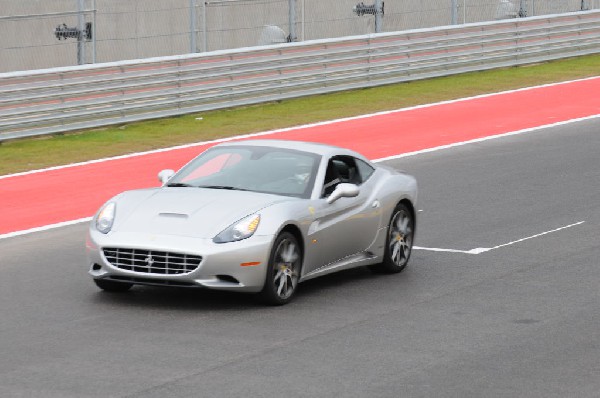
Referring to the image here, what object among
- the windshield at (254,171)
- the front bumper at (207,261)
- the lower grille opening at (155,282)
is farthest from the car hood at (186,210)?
the lower grille opening at (155,282)

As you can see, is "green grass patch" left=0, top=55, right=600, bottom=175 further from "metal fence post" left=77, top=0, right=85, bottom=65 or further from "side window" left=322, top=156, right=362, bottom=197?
"side window" left=322, top=156, right=362, bottom=197

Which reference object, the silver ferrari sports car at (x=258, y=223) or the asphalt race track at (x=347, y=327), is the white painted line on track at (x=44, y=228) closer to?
the asphalt race track at (x=347, y=327)

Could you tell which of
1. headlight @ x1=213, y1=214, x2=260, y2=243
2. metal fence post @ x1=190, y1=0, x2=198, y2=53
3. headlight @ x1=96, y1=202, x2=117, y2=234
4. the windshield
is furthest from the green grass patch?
headlight @ x1=213, y1=214, x2=260, y2=243

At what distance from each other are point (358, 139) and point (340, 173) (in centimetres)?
1009

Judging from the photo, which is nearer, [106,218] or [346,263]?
[106,218]

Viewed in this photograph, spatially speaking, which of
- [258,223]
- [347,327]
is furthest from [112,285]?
[347,327]

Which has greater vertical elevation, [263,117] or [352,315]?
[263,117]

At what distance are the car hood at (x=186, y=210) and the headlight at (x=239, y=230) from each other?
0.13 feet

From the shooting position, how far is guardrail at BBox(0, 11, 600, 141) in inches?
905

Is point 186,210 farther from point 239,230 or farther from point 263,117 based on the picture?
point 263,117

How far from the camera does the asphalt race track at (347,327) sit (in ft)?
30.6

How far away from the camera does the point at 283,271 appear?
38.9 ft

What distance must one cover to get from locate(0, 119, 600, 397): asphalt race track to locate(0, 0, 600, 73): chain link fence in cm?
1042

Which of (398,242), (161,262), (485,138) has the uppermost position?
(161,262)
